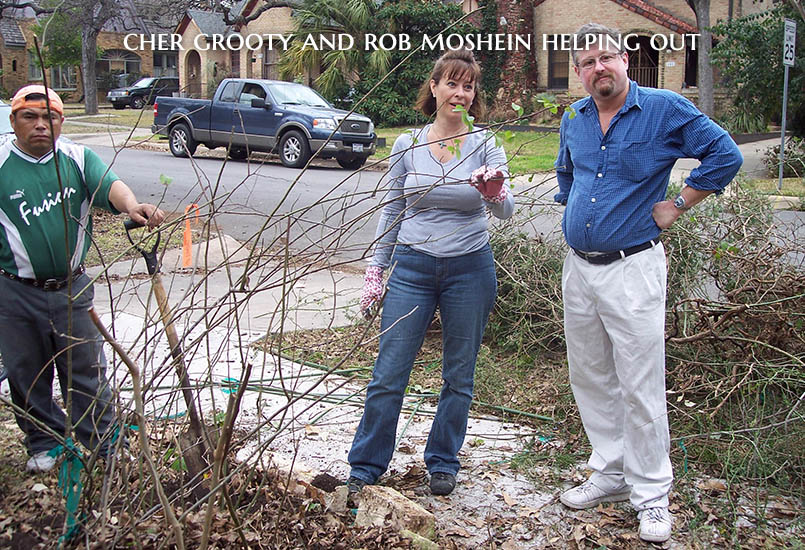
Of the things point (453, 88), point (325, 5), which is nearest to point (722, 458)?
point (453, 88)

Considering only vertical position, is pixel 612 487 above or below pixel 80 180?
below

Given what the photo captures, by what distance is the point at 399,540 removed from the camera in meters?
3.12

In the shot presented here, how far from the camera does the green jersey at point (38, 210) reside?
3703mm

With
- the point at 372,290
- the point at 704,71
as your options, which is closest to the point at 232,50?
the point at 704,71

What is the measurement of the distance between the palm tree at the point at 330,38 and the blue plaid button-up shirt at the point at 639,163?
25204 millimetres

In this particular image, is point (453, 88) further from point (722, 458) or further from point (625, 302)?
point (722, 458)

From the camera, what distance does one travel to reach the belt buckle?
3770mm

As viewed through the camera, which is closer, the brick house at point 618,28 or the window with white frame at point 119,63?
the brick house at point 618,28

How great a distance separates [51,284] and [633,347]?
8.52 ft

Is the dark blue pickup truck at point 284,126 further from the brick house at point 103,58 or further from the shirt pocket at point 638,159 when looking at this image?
the brick house at point 103,58

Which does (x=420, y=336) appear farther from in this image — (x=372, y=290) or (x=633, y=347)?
(x=633, y=347)

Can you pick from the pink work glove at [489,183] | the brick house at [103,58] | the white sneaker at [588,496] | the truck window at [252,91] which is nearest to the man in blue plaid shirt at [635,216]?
the white sneaker at [588,496]

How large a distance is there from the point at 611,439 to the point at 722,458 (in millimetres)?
626

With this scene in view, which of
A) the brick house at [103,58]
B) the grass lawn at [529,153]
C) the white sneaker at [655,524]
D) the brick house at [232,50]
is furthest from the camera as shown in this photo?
the brick house at [103,58]
